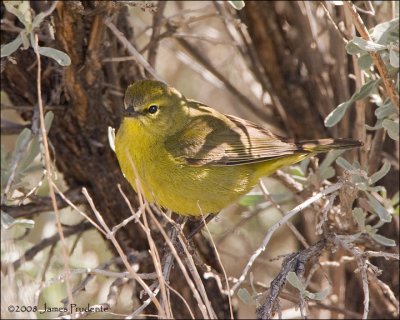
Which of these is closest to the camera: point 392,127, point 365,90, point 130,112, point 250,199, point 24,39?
point 24,39

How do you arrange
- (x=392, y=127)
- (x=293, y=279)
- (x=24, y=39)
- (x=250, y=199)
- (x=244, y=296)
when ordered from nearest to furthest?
(x=293, y=279) < (x=244, y=296) < (x=24, y=39) < (x=392, y=127) < (x=250, y=199)

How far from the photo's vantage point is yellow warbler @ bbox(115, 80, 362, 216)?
3445 mm

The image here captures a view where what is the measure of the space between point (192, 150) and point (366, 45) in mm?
1082

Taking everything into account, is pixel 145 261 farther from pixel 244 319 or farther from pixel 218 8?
pixel 244 319

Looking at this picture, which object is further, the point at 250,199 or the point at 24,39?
the point at 250,199

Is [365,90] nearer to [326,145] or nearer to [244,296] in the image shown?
[326,145]

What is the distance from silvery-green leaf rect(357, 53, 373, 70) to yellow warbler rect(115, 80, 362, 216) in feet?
1.33

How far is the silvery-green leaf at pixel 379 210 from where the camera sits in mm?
3198

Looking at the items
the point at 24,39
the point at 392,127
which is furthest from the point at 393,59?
the point at 24,39

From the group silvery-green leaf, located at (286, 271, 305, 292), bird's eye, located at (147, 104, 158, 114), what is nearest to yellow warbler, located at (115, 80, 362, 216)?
bird's eye, located at (147, 104, 158, 114)

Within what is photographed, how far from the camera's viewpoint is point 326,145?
11.7 ft

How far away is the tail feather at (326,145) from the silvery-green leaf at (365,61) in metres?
0.40

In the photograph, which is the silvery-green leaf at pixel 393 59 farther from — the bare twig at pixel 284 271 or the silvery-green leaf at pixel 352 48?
the bare twig at pixel 284 271

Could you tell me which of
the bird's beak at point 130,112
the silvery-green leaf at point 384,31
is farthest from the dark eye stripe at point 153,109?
the silvery-green leaf at point 384,31
